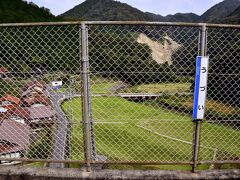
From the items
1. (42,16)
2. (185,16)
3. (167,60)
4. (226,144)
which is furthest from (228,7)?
(167,60)

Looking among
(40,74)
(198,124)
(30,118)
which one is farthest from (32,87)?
(198,124)

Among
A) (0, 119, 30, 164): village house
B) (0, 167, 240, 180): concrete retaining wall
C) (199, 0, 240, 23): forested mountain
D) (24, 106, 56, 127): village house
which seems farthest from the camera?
(199, 0, 240, 23): forested mountain

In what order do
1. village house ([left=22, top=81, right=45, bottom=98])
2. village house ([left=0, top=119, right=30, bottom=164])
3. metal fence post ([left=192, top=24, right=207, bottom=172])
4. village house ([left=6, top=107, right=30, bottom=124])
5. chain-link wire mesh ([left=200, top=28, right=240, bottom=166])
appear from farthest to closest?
village house ([left=6, top=107, right=30, bottom=124])
village house ([left=0, top=119, right=30, bottom=164])
village house ([left=22, top=81, right=45, bottom=98])
chain-link wire mesh ([left=200, top=28, right=240, bottom=166])
metal fence post ([left=192, top=24, right=207, bottom=172])

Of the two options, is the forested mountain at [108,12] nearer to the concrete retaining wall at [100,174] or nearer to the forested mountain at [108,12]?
the forested mountain at [108,12]

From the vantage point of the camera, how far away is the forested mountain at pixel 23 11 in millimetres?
58000

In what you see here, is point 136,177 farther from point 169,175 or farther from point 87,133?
point 87,133

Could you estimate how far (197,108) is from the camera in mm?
2785

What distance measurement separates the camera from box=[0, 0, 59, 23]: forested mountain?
58.0m

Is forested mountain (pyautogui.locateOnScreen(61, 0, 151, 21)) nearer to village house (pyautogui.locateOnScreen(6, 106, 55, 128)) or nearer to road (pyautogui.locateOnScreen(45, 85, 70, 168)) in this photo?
road (pyautogui.locateOnScreen(45, 85, 70, 168))

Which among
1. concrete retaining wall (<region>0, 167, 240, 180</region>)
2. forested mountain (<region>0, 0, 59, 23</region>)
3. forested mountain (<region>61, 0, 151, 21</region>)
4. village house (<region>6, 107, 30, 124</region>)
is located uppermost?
forested mountain (<region>61, 0, 151, 21</region>)

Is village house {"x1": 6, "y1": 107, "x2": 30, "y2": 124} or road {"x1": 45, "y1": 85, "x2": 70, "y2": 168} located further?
village house {"x1": 6, "y1": 107, "x2": 30, "y2": 124}

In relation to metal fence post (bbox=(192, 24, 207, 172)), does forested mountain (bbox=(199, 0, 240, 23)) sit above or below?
above

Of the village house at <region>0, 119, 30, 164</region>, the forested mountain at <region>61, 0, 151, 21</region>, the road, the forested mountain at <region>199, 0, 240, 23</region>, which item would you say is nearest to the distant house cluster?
the village house at <region>0, 119, 30, 164</region>

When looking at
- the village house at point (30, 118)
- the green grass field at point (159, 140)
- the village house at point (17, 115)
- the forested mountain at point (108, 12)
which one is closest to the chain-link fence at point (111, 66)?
the village house at point (30, 118)
